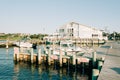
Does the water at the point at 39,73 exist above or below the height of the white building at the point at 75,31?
below

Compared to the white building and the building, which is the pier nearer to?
the building

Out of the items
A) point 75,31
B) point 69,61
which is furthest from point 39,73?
point 75,31

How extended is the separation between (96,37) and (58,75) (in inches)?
2916

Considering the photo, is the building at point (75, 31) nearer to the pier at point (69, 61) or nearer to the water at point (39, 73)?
the pier at point (69, 61)

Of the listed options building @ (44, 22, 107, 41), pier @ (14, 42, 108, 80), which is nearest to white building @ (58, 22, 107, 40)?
building @ (44, 22, 107, 41)

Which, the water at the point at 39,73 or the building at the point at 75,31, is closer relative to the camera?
the water at the point at 39,73

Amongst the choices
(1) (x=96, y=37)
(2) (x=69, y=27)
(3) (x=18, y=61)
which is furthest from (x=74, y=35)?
(3) (x=18, y=61)

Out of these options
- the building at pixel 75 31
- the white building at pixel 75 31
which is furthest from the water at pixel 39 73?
the white building at pixel 75 31

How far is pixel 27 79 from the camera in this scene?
2889 cm

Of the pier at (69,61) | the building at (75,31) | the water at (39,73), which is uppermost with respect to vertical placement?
the building at (75,31)

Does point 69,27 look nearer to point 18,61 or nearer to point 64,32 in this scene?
point 64,32

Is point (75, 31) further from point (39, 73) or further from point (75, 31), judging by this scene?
point (39, 73)

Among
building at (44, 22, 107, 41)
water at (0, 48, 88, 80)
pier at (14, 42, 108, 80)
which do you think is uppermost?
building at (44, 22, 107, 41)

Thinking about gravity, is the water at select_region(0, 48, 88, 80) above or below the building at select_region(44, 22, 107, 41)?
below
